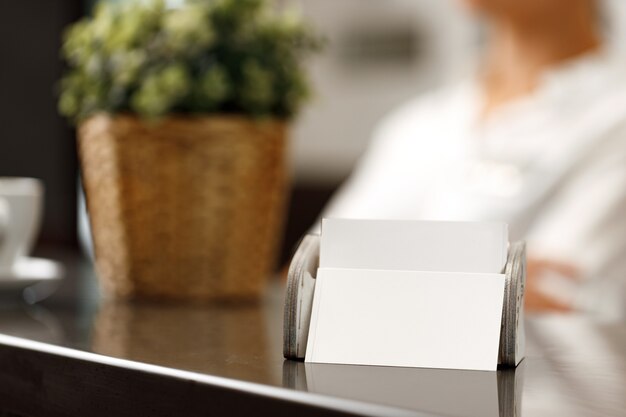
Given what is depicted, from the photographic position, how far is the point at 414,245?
0.54m

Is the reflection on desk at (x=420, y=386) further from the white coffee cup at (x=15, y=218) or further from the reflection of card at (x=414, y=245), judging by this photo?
the white coffee cup at (x=15, y=218)

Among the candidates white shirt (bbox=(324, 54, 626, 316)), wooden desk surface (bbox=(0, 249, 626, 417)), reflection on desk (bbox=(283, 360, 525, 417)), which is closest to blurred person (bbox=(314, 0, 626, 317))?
white shirt (bbox=(324, 54, 626, 316))

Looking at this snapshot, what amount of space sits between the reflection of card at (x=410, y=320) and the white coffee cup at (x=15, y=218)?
1.93ft

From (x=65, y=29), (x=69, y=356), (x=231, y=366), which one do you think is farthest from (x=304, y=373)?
(x=65, y=29)

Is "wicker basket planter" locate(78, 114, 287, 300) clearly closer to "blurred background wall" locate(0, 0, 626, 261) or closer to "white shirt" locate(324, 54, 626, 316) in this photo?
"white shirt" locate(324, 54, 626, 316)

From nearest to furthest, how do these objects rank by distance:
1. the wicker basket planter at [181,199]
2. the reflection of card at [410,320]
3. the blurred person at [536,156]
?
the reflection of card at [410,320]
the wicker basket planter at [181,199]
the blurred person at [536,156]

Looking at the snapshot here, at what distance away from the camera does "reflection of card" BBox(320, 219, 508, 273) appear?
536 mm

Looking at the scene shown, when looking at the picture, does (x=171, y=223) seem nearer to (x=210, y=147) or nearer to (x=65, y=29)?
(x=210, y=147)

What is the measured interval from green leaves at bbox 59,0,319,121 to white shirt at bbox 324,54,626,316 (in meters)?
0.81

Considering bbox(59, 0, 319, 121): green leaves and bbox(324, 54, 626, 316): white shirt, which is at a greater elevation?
bbox(59, 0, 319, 121): green leaves

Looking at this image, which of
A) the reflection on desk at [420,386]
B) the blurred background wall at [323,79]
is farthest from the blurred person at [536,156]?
the reflection on desk at [420,386]

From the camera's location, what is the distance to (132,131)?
954mm

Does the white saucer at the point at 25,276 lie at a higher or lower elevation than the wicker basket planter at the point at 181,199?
lower

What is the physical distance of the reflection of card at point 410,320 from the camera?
513 millimetres
